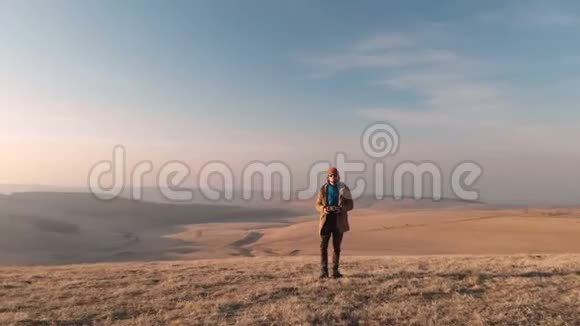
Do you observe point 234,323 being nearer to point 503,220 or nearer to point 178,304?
point 178,304

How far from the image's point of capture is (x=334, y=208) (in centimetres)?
898

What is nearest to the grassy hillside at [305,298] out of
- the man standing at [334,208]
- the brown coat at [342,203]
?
the man standing at [334,208]

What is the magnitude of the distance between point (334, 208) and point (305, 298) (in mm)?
2175

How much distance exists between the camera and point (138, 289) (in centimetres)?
848

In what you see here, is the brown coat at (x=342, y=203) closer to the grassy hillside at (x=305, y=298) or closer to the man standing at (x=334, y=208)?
the man standing at (x=334, y=208)

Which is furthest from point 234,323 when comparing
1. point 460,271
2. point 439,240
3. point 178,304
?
point 439,240

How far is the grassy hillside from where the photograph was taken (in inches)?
251

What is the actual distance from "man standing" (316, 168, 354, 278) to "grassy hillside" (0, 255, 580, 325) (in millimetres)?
766

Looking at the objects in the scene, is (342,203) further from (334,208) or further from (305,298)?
(305,298)

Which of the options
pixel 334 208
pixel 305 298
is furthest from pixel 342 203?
pixel 305 298

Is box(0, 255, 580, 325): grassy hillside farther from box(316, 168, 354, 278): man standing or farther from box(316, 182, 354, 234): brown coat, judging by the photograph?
box(316, 182, 354, 234): brown coat

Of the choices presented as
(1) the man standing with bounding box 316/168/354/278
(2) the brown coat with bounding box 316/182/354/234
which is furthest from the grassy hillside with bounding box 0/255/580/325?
(2) the brown coat with bounding box 316/182/354/234

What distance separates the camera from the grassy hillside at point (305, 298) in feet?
20.9

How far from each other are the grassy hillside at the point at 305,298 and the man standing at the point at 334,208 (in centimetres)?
77
